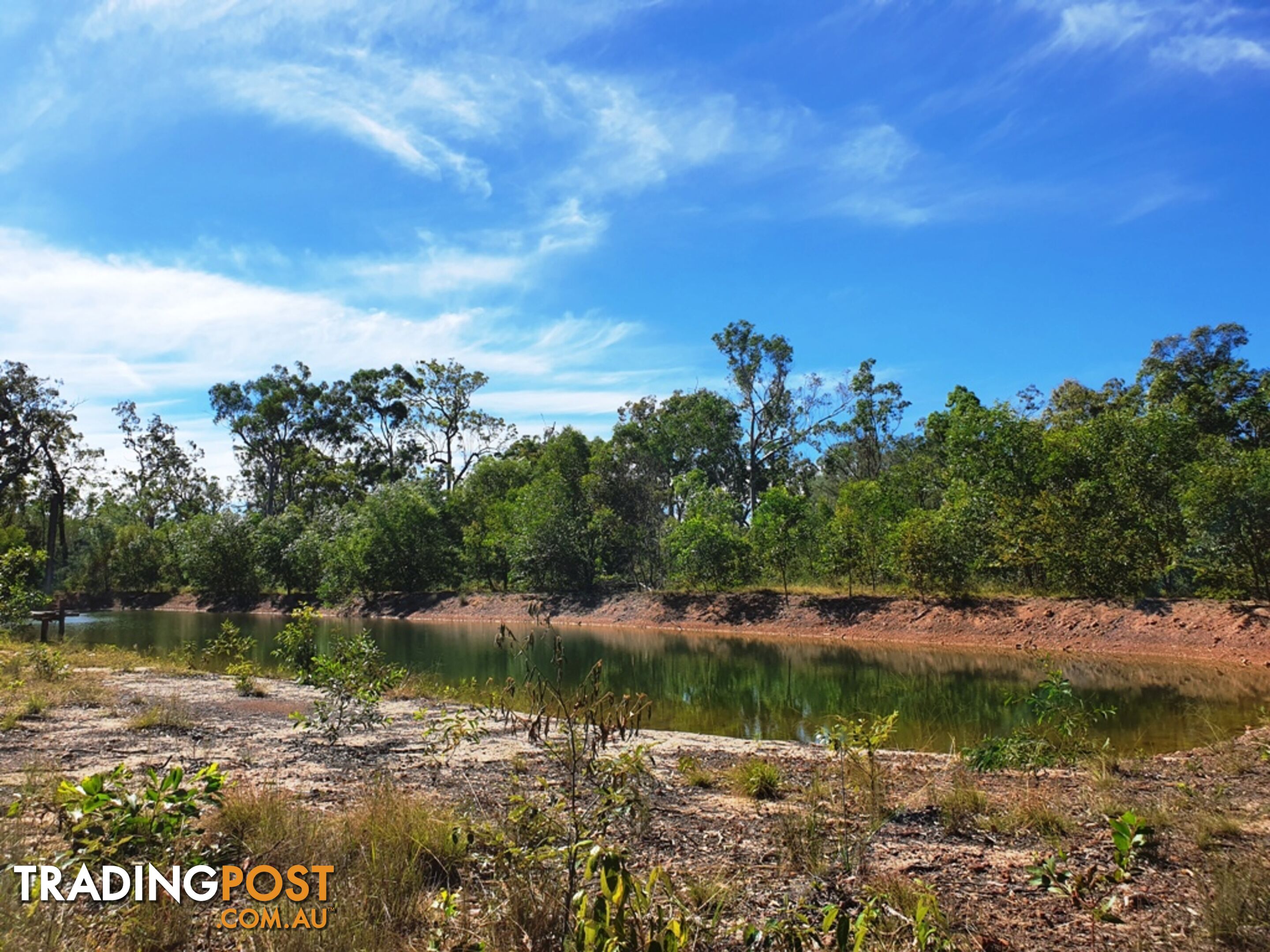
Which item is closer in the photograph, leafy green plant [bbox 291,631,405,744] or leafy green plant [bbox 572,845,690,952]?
leafy green plant [bbox 572,845,690,952]

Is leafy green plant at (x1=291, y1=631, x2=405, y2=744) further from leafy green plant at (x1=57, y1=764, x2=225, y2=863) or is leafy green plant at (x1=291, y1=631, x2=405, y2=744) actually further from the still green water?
leafy green plant at (x1=57, y1=764, x2=225, y2=863)

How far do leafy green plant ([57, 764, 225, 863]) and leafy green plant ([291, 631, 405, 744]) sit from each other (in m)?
4.98

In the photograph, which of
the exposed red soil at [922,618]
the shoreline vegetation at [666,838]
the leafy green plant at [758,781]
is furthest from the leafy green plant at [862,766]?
the exposed red soil at [922,618]

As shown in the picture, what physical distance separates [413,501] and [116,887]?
4426 centimetres

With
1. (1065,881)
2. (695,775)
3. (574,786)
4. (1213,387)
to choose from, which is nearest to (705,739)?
(695,775)

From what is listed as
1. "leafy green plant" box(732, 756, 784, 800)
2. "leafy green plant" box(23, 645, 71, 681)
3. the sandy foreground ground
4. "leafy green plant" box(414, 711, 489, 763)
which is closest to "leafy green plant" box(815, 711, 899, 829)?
the sandy foreground ground

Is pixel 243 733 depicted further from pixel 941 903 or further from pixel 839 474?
pixel 839 474

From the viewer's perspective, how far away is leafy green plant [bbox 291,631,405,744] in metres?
9.20

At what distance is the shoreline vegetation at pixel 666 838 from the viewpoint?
3.35 m

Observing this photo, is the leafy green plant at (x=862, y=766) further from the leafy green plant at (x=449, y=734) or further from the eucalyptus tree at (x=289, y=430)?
the eucalyptus tree at (x=289, y=430)

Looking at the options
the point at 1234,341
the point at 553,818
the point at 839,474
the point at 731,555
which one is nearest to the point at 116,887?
the point at 553,818

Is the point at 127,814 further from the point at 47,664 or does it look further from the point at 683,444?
the point at 683,444

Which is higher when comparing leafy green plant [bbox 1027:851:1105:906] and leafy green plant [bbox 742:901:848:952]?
leafy green plant [bbox 742:901:848:952]

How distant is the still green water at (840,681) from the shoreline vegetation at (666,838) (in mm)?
3675
